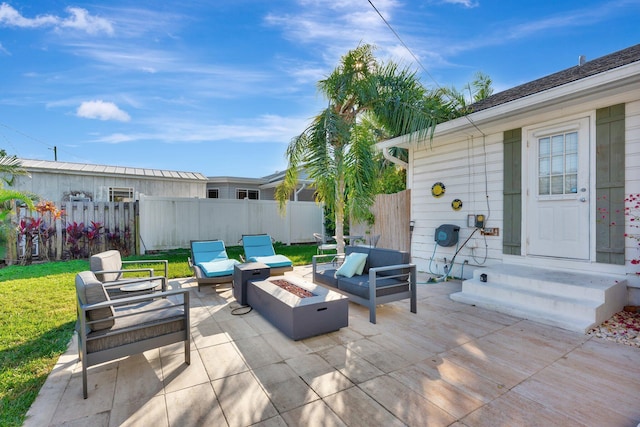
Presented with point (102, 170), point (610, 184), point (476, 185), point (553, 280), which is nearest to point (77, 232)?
point (102, 170)

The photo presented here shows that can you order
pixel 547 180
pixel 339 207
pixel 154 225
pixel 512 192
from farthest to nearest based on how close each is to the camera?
pixel 154 225 < pixel 339 207 < pixel 512 192 < pixel 547 180

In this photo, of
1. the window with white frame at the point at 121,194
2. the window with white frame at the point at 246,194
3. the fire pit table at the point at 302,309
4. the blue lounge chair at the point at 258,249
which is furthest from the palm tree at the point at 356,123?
the window with white frame at the point at 121,194

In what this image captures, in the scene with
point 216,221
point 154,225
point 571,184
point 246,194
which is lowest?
point 154,225

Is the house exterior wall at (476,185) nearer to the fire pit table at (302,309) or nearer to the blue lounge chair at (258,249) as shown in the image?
the blue lounge chair at (258,249)

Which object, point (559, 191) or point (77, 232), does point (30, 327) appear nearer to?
point (77, 232)

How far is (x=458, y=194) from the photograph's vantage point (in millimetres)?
6602

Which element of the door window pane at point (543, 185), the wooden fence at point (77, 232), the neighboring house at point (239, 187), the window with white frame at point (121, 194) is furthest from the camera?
the neighboring house at point (239, 187)

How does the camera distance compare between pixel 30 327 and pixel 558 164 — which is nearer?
pixel 30 327

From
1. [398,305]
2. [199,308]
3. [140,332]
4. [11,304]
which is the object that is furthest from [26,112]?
[398,305]

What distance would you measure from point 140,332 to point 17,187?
43.7ft

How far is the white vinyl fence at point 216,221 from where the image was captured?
977 centimetres

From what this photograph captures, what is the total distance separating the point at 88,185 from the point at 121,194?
1.20 meters

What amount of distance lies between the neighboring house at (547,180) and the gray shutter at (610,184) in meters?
0.01

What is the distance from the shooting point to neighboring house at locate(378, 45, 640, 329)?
4328 mm
